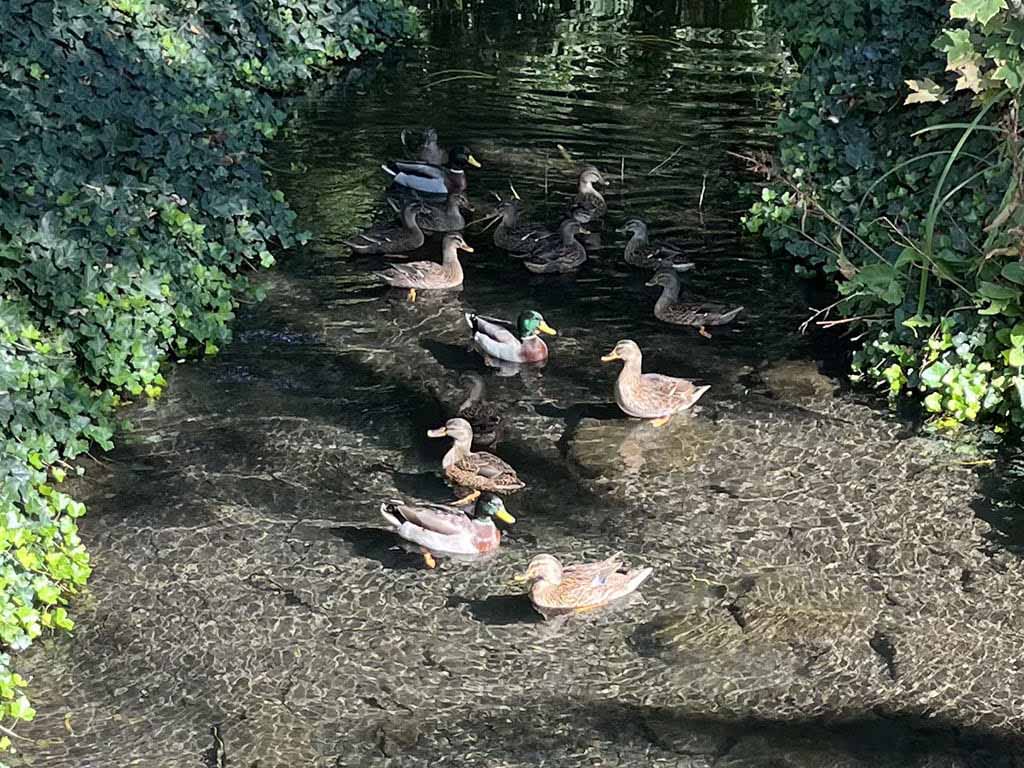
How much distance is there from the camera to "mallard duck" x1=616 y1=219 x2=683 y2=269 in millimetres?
11070

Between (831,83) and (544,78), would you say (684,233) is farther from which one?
(544,78)

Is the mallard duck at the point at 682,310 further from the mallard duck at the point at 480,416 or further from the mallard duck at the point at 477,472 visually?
the mallard duck at the point at 477,472

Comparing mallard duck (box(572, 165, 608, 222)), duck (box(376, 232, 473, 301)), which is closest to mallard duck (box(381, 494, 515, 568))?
duck (box(376, 232, 473, 301))

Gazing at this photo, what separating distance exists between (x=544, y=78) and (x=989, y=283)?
941cm

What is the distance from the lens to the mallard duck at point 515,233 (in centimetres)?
1139

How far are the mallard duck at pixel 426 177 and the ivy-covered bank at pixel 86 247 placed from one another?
4.88 feet

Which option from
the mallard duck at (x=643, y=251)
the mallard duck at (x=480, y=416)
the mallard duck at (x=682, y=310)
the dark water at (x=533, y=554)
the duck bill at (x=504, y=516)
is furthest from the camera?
the mallard duck at (x=643, y=251)

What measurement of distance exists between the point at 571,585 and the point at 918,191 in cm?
480

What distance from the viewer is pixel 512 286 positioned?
1119cm

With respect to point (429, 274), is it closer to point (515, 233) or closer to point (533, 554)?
point (515, 233)

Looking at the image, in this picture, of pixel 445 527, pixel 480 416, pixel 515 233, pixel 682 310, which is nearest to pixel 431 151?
pixel 515 233

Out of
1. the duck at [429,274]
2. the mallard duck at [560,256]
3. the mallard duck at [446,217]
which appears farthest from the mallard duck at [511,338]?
the mallard duck at [446,217]

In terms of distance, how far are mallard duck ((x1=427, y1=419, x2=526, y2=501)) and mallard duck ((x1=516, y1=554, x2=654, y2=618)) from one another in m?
1.04

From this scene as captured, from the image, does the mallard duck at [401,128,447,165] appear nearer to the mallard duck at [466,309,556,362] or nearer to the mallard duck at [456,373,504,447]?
the mallard duck at [466,309,556,362]
